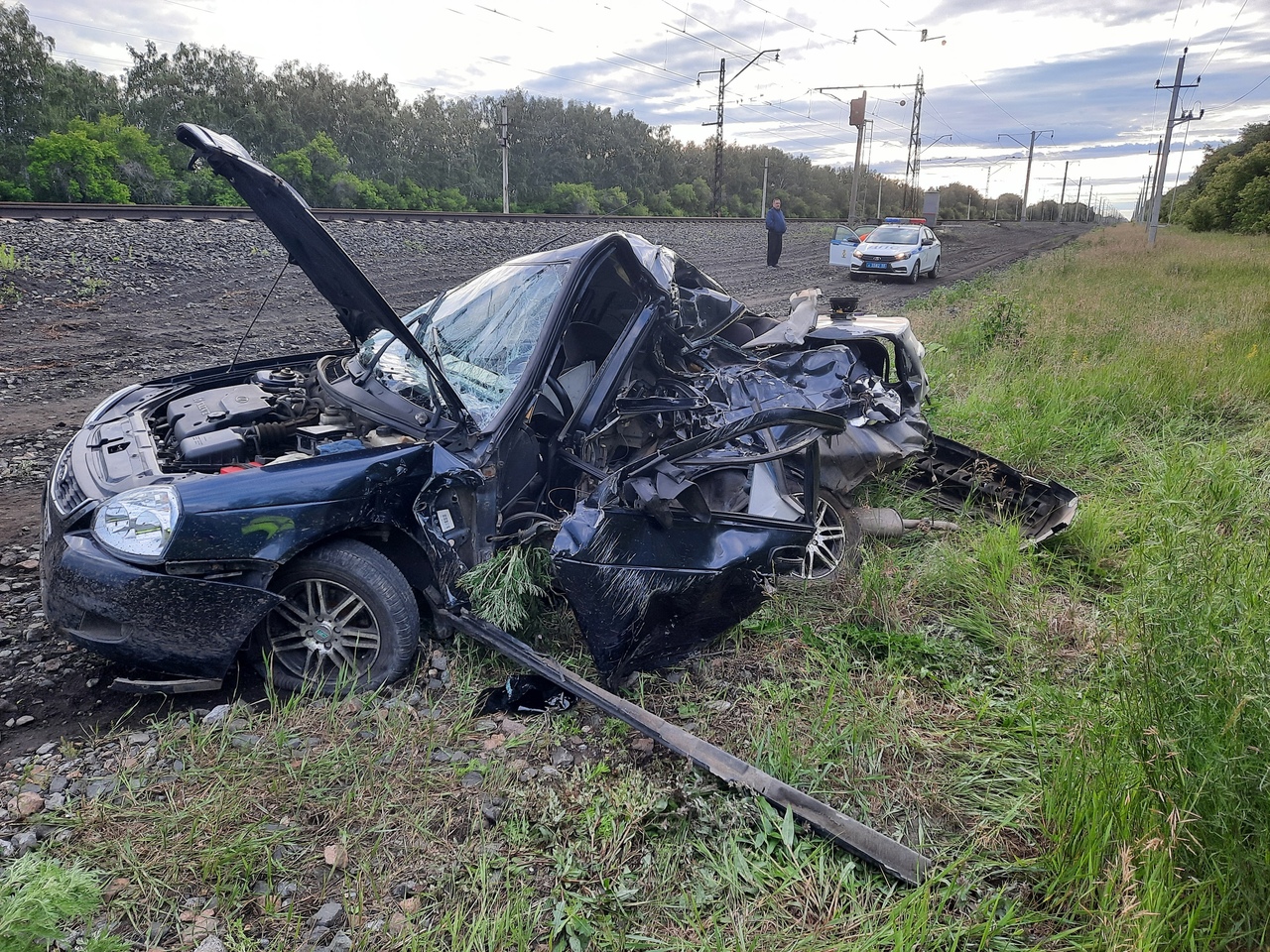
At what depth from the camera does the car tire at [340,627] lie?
9.28 feet

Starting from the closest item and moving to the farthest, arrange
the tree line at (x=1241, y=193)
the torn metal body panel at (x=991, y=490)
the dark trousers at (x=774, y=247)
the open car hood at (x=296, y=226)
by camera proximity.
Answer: the open car hood at (x=296, y=226) → the torn metal body panel at (x=991, y=490) → the dark trousers at (x=774, y=247) → the tree line at (x=1241, y=193)

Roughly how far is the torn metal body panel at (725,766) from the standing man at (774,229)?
15.8 m

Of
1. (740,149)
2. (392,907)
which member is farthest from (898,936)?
(740,149)

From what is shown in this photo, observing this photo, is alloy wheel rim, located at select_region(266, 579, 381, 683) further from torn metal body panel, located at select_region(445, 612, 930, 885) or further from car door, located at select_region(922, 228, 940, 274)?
car door, located at select_region(922, 228, 940, 274)

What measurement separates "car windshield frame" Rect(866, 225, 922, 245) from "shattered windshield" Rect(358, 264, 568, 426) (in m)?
16.4

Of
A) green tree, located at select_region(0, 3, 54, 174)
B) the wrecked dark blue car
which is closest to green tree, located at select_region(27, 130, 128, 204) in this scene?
green tree, located at select_region(0, 3, 54, 174)

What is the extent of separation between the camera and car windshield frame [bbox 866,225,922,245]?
59.9 ft

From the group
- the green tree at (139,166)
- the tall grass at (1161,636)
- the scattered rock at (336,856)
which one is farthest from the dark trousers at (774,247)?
the green tree at (139,166)

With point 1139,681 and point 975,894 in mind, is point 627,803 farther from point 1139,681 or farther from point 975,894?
point 1139,681

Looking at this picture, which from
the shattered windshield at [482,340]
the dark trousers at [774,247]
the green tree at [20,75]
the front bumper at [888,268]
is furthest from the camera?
the green tree at [20,75]

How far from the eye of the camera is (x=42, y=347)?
7977 mm

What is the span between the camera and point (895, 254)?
1756 cm

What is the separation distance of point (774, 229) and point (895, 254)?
287 cm

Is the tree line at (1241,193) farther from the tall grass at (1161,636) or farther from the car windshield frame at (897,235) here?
the tall grass at (1161,636)
